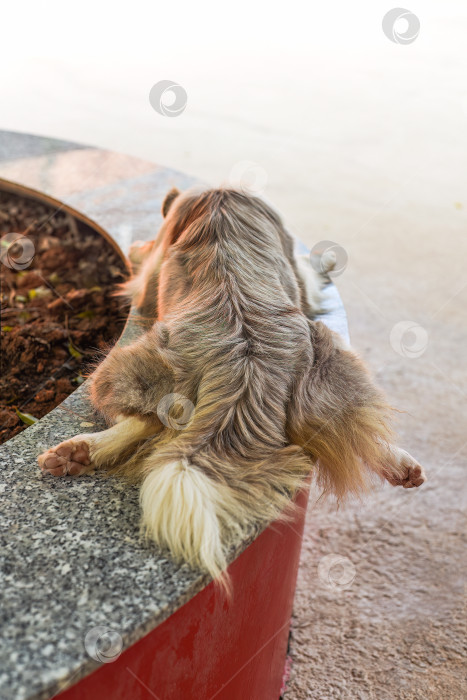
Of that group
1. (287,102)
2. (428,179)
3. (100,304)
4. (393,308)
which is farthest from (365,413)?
(287,102)

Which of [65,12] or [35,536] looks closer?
[35,536]

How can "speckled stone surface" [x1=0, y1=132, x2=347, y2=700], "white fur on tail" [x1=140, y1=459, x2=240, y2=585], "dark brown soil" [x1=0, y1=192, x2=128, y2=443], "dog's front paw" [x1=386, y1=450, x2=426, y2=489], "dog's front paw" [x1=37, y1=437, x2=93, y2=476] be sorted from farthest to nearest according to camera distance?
"dark brown soil" [x1=0, y1=192, x2=128, y2=443], "dog's front paw" [x1=386, y1=450, x2=426, y2=489], "dog's front paw" [x1=37, y1=437, x2=93, y2=476], "white fur on tail" [x1=140, y1=459, x2=240, y2=585], "speckled stone surface" [x1=0, y1=132, x2=347, y2=700]

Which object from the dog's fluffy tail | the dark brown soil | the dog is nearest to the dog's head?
the dog

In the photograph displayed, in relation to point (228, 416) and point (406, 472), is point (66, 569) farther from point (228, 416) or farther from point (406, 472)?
point (406, 472)

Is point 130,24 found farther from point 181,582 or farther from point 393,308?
point 181,582

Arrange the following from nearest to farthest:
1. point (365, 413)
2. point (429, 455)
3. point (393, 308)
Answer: point (365, 413) < point (429, 455) < point (393, 308)

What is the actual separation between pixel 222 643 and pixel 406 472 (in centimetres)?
63

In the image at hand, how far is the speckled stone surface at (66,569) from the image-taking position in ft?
4.23

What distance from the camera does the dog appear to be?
1592mm

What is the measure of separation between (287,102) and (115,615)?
23.1 ft

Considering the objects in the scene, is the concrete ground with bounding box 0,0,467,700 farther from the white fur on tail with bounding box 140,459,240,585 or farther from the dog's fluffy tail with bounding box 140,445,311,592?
the white fur on tail with bounding box 140,459,240,585

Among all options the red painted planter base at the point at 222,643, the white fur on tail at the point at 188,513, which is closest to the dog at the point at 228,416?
the white fur on tail at the point at 188,513

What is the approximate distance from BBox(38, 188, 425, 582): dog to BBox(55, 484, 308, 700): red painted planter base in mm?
120

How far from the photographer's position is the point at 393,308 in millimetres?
4453
